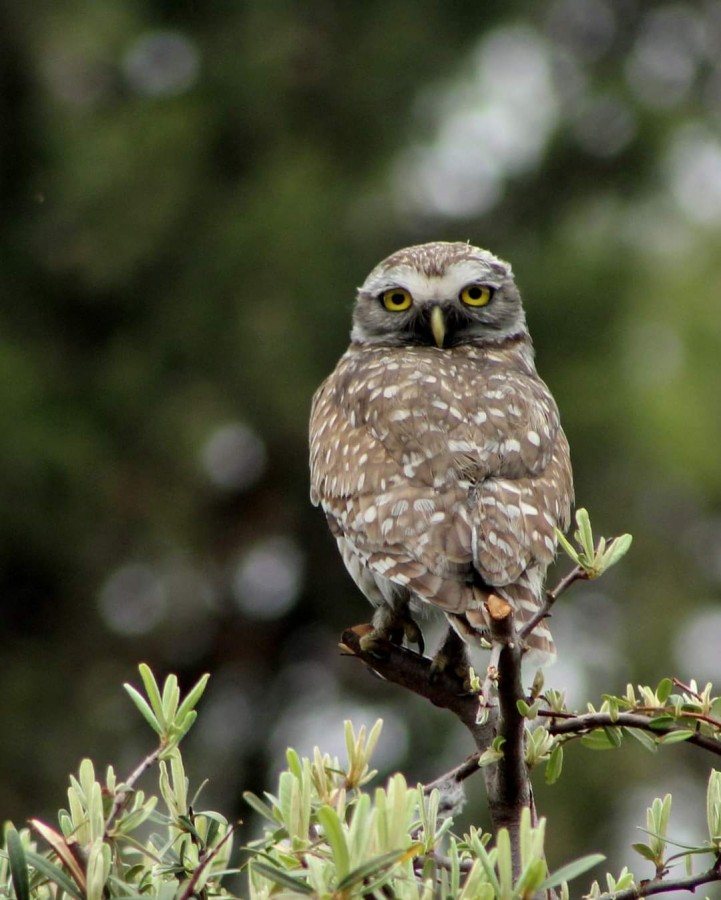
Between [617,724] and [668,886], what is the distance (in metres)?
0.26

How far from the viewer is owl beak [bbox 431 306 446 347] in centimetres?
440

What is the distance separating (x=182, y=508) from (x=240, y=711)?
1719mm

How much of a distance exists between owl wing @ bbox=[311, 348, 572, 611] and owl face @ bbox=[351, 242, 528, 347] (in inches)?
11.9

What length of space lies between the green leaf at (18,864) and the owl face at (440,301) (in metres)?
2.82

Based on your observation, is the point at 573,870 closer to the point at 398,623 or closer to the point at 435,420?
the point at 398,623

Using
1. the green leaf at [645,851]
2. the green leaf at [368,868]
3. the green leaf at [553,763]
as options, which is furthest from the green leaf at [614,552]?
the green leaf at [368,868]

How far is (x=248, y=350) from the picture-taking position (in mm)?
9812

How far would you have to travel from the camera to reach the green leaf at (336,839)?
1705 mm

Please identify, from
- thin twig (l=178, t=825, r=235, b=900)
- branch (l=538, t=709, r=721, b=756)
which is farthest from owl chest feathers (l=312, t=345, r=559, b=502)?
thin twig (l=178, t=825, r=235, b=900)

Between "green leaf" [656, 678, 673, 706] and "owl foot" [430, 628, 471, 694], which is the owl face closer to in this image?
"owl foot" [430, 628, 471, 694]

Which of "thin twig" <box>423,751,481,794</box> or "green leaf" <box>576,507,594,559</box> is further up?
"green leaf" <box>576,507,594,559</box>

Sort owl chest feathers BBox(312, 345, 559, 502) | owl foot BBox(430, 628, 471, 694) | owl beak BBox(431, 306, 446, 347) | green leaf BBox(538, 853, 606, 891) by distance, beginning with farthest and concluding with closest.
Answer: owl beak BBox(431, 306, 446, 347), owl chest feathers BBox(312, 345, 559, 502), owl foot BBox(430, 628, 471, 694), green leaf BBox(538, 853, 606, 891)

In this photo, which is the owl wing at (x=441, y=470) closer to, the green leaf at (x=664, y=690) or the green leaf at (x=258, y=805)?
the green leaf at (x=664, y=690)

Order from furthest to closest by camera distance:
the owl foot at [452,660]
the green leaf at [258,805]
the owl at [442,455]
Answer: the owl at [442,455] → the owl foot at [452,660] → the green leaf at [258,805]
